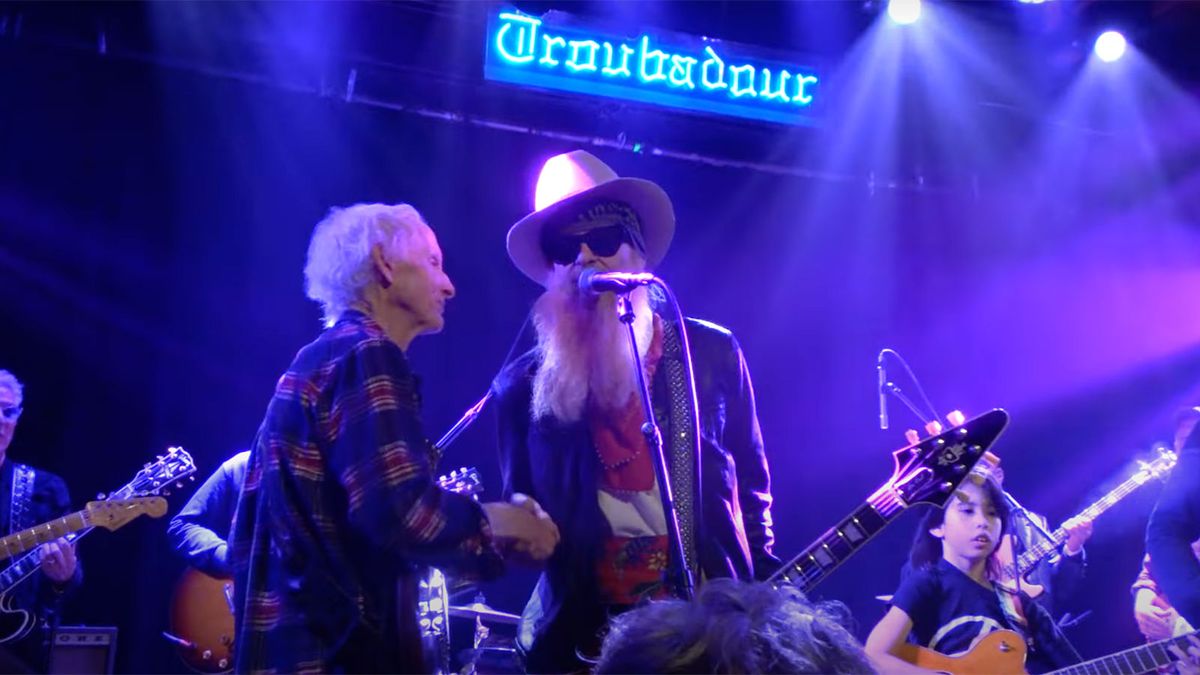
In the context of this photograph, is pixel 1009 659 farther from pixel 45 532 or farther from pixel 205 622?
pixel 45 532

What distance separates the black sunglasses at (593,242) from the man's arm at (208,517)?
2.83 meters

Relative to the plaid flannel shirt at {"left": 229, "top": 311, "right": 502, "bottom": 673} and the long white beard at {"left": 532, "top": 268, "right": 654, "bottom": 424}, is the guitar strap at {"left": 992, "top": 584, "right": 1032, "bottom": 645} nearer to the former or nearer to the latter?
the long white beard at {"left": 532, "top": 268, "right": 654, "bottom": 424}

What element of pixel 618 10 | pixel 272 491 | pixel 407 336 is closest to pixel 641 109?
pixel 618 10

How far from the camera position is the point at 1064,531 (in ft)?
20.0

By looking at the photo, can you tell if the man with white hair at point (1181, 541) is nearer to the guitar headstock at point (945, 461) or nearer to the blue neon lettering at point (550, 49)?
the guitar headstock at point (945, 461)

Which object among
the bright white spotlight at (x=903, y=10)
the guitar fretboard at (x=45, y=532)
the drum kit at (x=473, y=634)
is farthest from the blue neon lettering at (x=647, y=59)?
the guitar fretboard at (x=45, y=532)

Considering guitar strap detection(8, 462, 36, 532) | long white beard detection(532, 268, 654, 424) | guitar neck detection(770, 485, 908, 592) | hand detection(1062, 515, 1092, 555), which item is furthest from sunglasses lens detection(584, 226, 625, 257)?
hand detection(1062, 515, 1092, 555)

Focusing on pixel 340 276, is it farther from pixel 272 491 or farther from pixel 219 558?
pixel 219 558

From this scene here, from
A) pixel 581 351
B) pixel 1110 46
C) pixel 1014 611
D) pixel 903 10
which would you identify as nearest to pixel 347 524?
pixel 581 351

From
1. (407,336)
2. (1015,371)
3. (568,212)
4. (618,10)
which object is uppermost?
(618,10)

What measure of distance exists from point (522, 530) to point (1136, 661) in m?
3.03

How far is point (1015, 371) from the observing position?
23.4 feet

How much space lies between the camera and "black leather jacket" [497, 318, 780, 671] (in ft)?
8.17

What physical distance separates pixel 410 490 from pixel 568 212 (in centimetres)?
122
